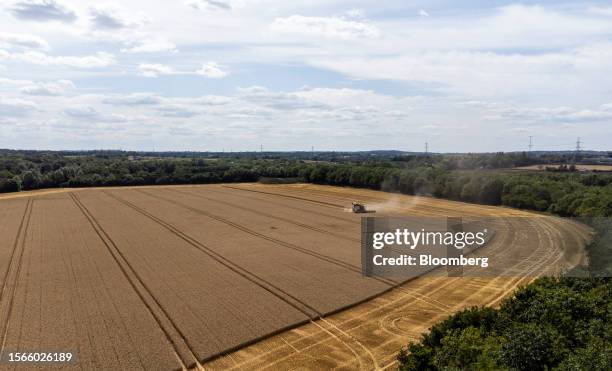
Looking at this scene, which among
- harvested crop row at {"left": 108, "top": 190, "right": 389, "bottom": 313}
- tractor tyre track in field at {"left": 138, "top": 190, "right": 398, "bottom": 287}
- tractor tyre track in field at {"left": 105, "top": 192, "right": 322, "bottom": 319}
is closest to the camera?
tractor tyre track in field at {"left": 105, "top": 192, "right": 322, "bottom": 319}

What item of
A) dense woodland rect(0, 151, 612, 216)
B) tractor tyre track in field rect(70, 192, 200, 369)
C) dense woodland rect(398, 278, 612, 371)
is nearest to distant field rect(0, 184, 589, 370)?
tractor tyre track in field rect(70, 192, 200, 369)

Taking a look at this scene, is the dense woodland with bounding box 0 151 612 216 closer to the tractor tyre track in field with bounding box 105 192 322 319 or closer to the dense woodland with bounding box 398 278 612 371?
the dense woodland with bounding box 398 278 612 371

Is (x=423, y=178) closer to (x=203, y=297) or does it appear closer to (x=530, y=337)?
(x=203, y=297)

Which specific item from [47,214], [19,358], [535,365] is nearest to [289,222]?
[47,214]

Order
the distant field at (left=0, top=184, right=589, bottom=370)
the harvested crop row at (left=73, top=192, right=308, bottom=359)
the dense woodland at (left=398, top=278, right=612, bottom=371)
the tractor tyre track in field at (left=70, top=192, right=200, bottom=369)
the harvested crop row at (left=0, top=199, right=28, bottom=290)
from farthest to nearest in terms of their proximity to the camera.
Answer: the harvested crop row at (left=0, top=199, right=28, bottom=290) < the harvested crop row at (left=73, top=192, right=308, bottom=359) < the distant field at (left=0, top=184, right=589, bottom=370) < the tractor tyre track in field at (left=70, top=192, right=200, bottom=369) < the dense woodland at (left=398, top=278, right=612, bottom=371)

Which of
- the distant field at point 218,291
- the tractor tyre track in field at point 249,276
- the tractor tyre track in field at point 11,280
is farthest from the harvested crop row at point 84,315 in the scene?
the tractor tyre track in field at point 249,276

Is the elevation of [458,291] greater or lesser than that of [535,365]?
lesser

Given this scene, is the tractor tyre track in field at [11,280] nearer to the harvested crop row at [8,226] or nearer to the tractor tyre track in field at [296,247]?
the harvested crop row at [8,226]

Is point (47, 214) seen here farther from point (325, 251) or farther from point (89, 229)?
point (325, 251)
